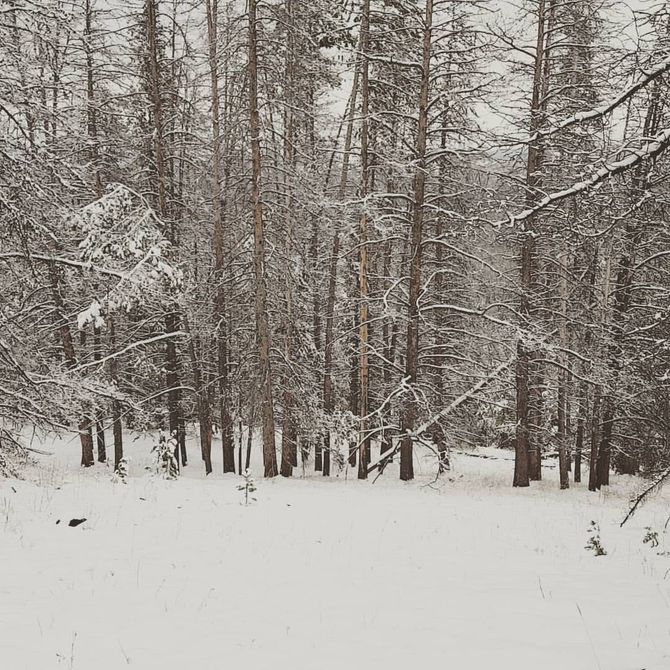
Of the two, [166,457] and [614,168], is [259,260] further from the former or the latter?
[614,168]

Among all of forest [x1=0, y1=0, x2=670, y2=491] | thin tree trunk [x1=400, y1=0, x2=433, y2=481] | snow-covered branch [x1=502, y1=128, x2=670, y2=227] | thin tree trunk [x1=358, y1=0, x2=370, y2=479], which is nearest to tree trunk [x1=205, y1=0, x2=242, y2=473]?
forest [x1=0, y1=0, x2=670, y2=491]

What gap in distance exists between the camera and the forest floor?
4801mm

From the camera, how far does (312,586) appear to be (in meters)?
6.41

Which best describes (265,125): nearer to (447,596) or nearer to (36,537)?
(36,537)

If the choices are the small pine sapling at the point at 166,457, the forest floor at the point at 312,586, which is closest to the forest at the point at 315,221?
the small pine sapling at the point at 166,457

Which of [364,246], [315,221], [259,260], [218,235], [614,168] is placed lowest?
[259,260]

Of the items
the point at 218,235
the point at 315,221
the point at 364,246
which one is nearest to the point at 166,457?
the point at 218,235

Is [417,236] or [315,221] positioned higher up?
[315,221]

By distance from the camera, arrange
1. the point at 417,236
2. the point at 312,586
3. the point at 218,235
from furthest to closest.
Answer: the point at 218,235 → the point at 417,236 → the point at 312,586

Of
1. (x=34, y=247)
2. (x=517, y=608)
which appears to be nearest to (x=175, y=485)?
(x=34, y=247)

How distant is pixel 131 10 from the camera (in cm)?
1552

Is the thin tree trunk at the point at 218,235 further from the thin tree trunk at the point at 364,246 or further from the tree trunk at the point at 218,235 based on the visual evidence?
the thin tree trunk at the point at 364,246

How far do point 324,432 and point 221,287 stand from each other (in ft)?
17.5

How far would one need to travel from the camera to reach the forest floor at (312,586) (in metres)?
4.80
